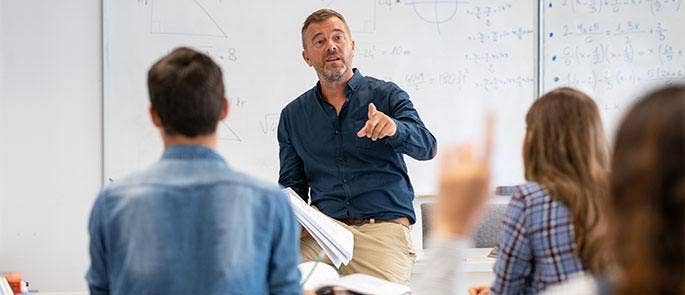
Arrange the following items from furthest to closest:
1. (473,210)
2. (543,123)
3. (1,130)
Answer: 1. (1,130)
2. (543,123)
3. (473,210)

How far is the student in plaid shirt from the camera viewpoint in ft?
6.53

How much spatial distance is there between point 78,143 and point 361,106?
1.72m

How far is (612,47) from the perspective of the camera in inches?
194

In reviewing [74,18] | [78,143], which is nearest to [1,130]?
[78,143]

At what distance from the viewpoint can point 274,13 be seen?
15.1 feet

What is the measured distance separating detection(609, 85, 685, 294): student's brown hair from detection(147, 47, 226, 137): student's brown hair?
3.48 ft

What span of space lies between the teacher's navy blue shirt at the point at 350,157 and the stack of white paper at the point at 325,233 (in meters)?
0.50

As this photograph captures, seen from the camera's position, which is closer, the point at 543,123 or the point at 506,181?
the point at 543,123

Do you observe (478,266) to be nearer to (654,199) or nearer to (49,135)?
(49,135)

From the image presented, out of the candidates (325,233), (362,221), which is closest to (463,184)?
(325,233)

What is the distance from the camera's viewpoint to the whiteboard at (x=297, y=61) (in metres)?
4.49

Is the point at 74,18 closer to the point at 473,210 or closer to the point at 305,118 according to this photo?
the point at 305,118

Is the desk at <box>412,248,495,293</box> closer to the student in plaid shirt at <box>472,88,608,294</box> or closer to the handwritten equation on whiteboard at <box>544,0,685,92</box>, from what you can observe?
the handwritten equation on whiteboard at <box>544,0,685,92</box>

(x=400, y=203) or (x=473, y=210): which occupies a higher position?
(x=473, y=210)
